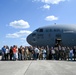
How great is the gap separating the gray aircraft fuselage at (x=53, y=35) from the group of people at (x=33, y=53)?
10551 millimetres

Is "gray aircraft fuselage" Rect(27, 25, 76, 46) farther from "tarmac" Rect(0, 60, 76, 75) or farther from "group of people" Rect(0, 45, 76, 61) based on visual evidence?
"tarmac" Rect(0, 60, 76, 75)

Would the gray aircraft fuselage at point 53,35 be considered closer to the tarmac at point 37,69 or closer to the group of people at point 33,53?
the group of people at point 33,53

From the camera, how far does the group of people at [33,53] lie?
78.7 ft

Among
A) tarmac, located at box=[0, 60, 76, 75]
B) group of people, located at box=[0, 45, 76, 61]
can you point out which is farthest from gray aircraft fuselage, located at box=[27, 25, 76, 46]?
tarmac, located at box=[0, 60, 76, 75]

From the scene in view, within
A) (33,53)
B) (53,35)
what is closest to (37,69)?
(33,53)

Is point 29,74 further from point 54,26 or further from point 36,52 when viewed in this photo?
point 54,26

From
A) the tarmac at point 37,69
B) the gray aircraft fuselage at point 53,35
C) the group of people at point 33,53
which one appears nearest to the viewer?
the tarmac at point 37,69

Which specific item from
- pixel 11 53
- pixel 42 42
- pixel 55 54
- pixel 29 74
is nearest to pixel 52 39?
pixel 42 42

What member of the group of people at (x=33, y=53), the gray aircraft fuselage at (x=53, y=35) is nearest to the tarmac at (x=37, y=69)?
the group of people at (x=33, y=53)

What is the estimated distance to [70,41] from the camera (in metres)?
37.5

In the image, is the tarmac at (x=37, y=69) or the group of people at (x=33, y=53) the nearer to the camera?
the tarmac at (x=37, y=69)

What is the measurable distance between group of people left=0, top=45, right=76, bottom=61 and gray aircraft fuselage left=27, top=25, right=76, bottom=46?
10.6 m

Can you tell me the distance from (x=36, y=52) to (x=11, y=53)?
264 centimetres

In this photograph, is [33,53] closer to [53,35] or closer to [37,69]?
[53,35]
